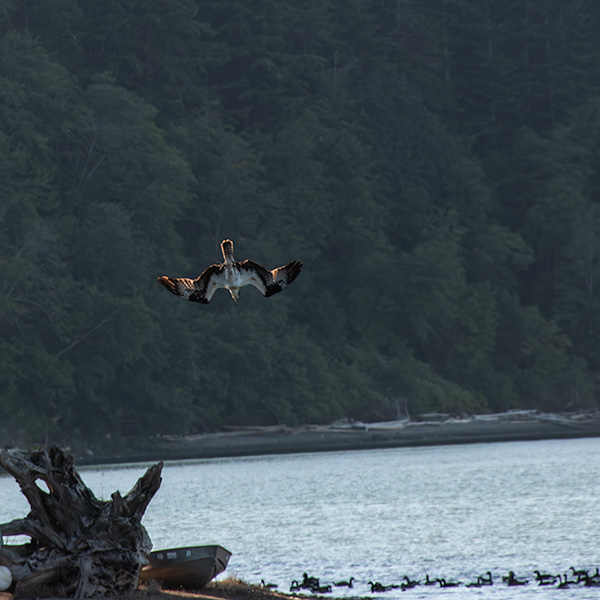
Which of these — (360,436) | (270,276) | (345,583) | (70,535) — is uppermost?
(360,436)

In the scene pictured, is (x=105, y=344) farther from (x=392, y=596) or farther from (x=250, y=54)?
(x=392, y=596)

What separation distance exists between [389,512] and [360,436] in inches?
1508

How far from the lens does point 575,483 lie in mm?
58188

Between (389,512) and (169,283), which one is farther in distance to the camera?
(389,512)

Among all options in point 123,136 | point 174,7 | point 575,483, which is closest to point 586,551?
point 575,483

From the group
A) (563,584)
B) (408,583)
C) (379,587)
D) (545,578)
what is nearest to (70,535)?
(379,587)

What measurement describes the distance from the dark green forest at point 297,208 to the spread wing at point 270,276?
57008 mm

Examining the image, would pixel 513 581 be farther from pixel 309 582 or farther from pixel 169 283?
pixel 169 283

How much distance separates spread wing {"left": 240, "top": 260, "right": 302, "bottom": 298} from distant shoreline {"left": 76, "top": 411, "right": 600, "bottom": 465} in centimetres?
6050

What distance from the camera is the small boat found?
82.8 ft

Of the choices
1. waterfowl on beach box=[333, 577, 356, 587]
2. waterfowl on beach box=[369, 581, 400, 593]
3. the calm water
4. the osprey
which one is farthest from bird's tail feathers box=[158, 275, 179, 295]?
waterfowl on beach box=[333, 577, 356, 587]

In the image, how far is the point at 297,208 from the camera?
103 meters

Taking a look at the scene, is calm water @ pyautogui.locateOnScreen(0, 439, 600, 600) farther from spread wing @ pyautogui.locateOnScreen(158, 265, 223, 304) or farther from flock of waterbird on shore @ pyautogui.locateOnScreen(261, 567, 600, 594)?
spread wing @ pyautogui.locateOnScreen(158, 265, 223, 304)

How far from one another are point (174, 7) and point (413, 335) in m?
29.0
